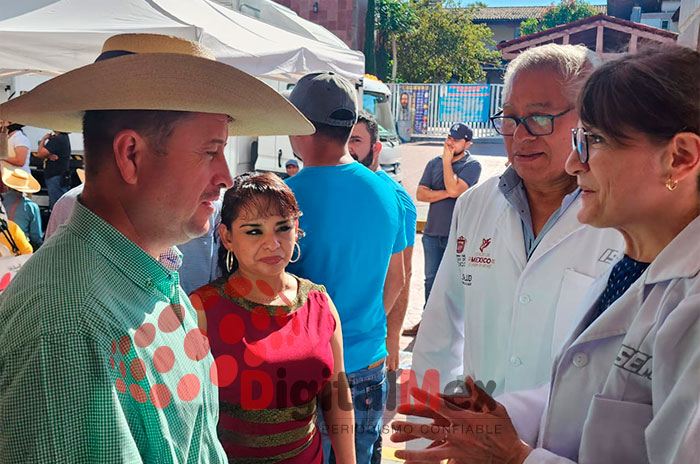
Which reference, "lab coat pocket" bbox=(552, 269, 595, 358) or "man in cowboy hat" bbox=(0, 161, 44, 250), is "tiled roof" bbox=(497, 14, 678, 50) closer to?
"lab coat pocket" bbox=(552, 269, 595, 358)

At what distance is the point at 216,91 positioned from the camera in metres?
1.39

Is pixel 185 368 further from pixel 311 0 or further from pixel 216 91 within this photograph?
pixel 311 0

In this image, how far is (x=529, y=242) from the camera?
6.27 ft

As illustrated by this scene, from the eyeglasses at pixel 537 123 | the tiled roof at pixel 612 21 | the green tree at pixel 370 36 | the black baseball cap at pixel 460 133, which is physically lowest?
the eyeglasses at pixel 537 123

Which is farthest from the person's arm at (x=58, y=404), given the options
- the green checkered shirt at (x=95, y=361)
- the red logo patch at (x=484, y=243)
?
the red logo patch at (x=484, y=243)

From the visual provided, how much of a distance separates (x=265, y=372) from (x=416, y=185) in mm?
15138

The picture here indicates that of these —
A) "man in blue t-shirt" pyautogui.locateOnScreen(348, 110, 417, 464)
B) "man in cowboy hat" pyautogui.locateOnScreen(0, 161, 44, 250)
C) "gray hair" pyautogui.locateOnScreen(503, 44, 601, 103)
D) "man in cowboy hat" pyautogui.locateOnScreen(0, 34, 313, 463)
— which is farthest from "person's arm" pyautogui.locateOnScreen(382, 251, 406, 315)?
"man in cowboy hat" pyautogui.locateOnScreen(0, 161, 44, 250)

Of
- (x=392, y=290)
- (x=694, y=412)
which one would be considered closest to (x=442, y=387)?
(x=392, y=290)

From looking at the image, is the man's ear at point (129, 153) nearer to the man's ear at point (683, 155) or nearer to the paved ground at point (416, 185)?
the man's ear at point (683, 155)

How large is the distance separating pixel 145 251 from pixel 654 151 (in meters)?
1.11

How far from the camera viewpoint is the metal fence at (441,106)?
26.8 metres

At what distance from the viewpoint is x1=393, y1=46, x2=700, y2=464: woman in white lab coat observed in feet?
3.26

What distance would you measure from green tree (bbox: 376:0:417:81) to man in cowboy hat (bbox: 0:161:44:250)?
25.2 metres

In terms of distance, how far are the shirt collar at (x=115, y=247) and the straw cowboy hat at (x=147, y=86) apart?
0.84ft
